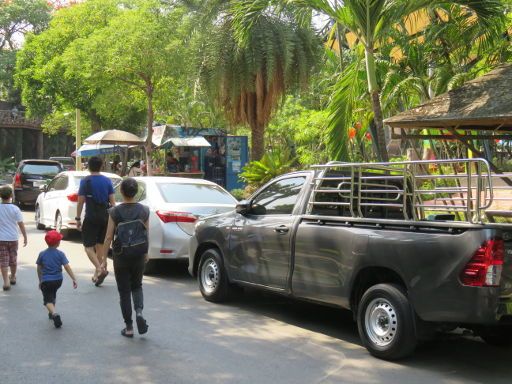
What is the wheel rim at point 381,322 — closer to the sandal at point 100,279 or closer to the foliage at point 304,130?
the sandal at point 100,279

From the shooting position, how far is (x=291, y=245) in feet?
23.5

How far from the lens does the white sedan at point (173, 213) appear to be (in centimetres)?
1002

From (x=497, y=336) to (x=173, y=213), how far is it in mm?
5161

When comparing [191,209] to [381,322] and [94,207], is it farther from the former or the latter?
[381,322]

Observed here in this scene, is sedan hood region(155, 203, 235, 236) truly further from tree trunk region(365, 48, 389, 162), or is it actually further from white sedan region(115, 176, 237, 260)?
tree trunk region(365, 48, 389, 162)

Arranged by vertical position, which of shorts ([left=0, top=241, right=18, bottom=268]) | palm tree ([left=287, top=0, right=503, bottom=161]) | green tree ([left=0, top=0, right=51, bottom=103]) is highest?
green tree ([left=0, top=0, right=51, bottom=103])

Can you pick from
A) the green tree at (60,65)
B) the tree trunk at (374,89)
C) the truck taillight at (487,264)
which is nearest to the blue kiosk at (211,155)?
the green tree at (60,65)

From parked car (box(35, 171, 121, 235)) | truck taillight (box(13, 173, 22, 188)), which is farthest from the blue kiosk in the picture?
parked car (box(35, 171, 121, 235))

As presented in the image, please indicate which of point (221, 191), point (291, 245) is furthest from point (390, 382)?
point (221, 191)

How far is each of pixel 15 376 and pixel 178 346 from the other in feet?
5.17

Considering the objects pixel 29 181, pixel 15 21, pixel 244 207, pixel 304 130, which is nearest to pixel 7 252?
pixel 244 207

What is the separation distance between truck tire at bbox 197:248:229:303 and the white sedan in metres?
1.29

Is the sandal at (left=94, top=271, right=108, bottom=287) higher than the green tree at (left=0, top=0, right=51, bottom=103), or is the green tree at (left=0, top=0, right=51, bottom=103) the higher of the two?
the green tree at (left=0, top=0, right=51, bottom=103)

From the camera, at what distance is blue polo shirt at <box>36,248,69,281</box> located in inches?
279
